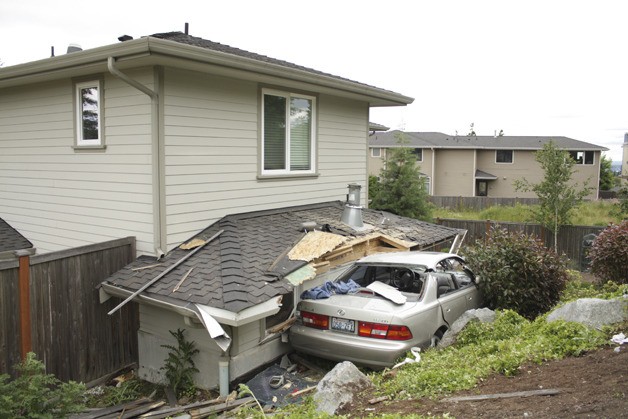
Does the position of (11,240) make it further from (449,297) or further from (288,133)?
(449,297)

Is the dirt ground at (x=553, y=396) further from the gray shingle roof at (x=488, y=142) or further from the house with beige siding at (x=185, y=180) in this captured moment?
the gray shingle roof at (x=488, y=142)

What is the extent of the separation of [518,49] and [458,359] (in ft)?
42.7

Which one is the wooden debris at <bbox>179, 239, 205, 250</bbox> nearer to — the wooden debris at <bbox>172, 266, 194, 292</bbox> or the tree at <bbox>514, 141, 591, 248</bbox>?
the wooden debris at <bbox>172, 266, 194, 292</bbox>

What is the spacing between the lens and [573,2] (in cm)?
870

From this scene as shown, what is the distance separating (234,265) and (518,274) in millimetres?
5346

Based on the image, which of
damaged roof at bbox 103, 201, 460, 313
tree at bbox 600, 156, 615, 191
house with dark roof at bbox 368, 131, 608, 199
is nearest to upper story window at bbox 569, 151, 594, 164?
house with dark roof at bbox 368, 131, 608, 199

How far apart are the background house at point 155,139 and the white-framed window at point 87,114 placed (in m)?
0.02

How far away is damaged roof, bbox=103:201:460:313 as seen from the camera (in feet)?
19.9

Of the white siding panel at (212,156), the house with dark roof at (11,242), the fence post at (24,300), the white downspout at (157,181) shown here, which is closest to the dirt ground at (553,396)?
the white downspout at (157,181)

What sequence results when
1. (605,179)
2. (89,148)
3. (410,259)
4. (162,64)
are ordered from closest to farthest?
(162,64)
(410,259)
(89,148)
(605,179)

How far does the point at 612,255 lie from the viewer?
10352 millimetres

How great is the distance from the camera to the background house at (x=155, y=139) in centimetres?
723

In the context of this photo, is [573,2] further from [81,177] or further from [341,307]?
[81,177]

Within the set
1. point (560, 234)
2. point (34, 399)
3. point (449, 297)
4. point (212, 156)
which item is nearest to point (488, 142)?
point (560, 234)
